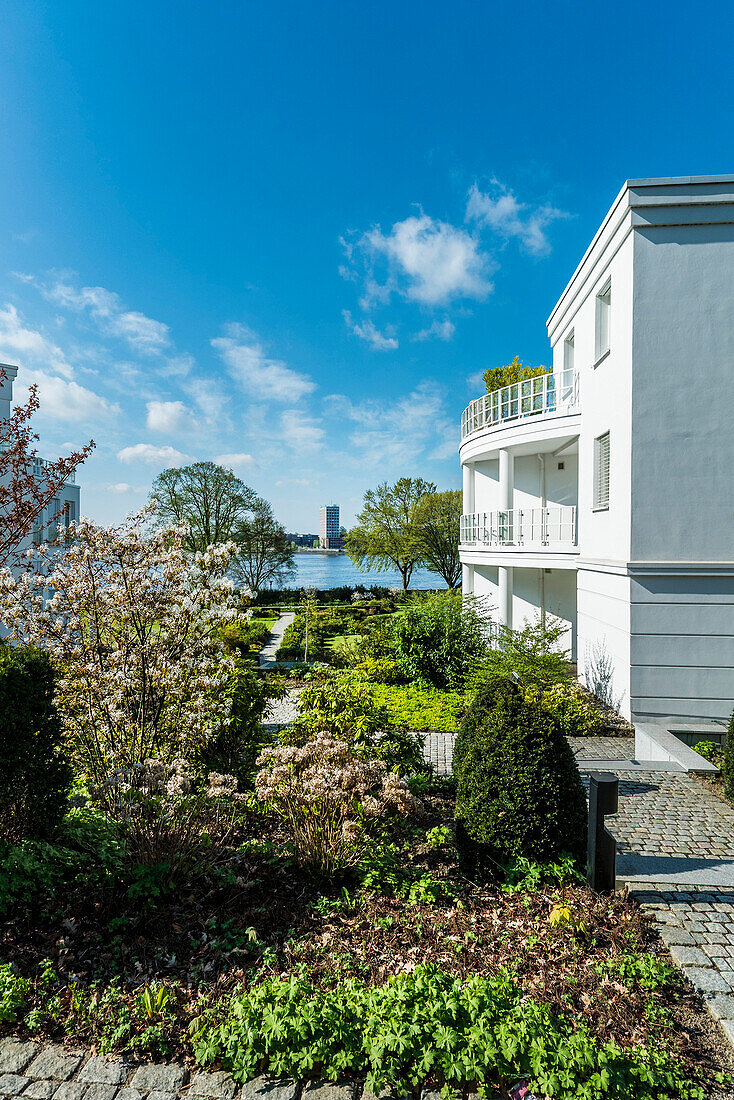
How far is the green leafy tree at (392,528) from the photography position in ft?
128

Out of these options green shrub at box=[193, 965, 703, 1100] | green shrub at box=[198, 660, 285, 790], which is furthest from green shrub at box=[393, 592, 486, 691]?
green shrub at box=[193, 965, 703, 1100]

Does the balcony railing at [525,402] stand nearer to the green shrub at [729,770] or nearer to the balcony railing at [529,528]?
the balcony railing at [529,528]

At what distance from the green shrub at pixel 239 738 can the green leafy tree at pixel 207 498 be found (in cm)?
2704

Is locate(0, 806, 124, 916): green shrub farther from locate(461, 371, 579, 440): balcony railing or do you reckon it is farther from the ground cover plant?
locate(461, 371, 579, 440): balcony railing

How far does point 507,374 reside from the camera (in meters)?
21.1

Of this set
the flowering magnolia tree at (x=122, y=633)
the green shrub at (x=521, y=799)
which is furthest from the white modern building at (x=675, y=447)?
the flowering magnolia tree at (x=122, y=633)

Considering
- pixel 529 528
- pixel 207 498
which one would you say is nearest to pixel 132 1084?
pixel 529 528

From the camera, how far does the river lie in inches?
1481

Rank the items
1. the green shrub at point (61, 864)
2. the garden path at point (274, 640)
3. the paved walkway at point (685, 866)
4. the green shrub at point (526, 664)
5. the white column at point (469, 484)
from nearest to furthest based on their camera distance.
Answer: the paved walkway at point (685, 866), the green shrub at point (61, 864), the green shrub at point (526, 664), the garden path at point (274, 640), the white column at point (469, 484)

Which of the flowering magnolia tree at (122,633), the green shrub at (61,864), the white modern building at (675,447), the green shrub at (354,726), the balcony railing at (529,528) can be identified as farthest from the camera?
the balcony railing at (529,528)

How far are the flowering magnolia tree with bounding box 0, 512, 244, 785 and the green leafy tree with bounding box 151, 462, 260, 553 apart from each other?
2791 centimetres

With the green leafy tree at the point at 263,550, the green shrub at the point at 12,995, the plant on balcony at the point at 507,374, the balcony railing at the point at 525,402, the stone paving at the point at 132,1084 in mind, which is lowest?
the stone paving at the point at 132,1084

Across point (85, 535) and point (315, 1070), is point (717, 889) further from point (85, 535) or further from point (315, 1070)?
point (85, 535)

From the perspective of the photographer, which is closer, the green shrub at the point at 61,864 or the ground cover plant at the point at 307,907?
the ground cover plant at the point at 307,907
